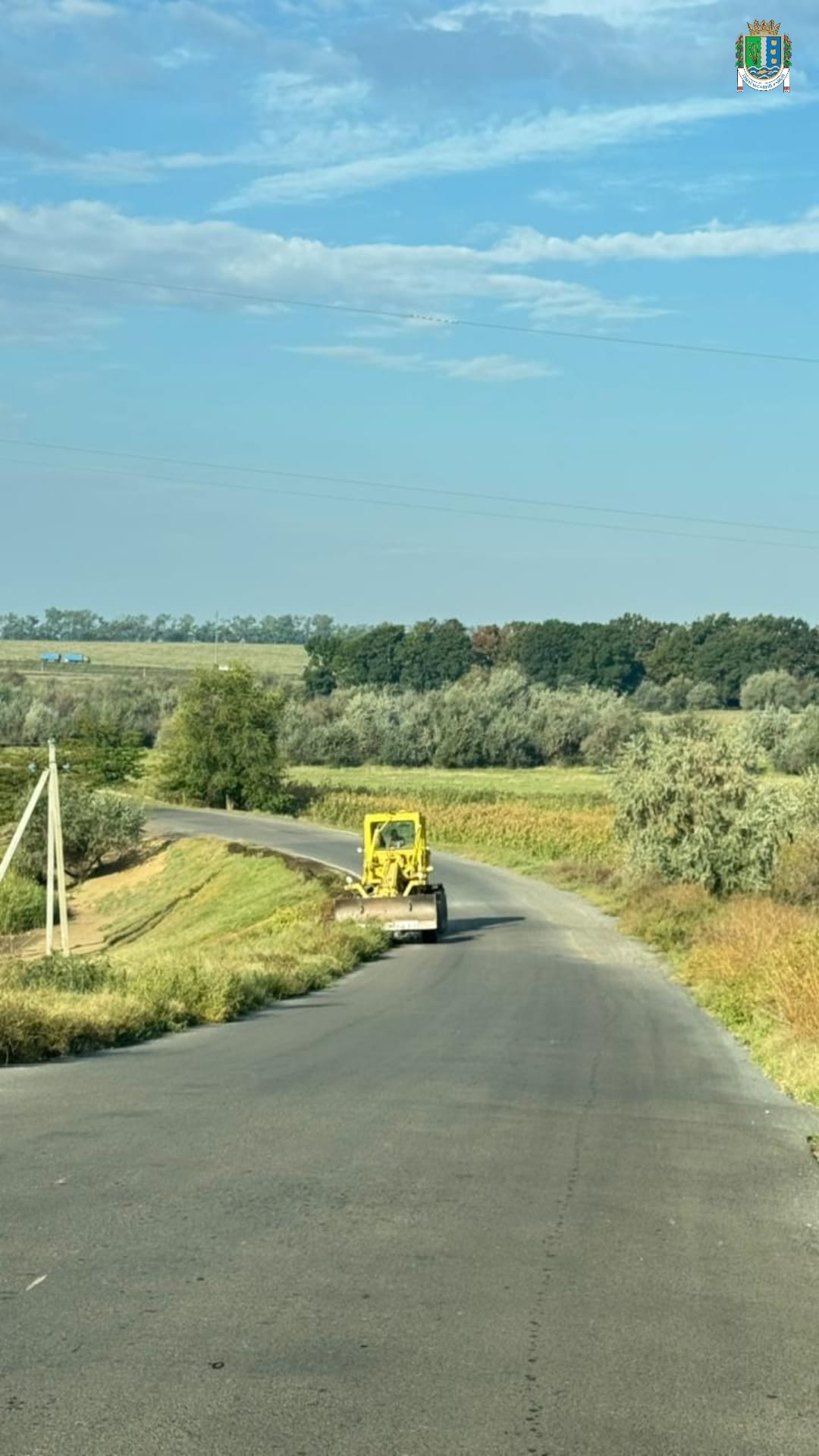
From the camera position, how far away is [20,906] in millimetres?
60625

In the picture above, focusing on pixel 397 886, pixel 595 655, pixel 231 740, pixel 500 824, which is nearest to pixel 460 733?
pixel 231 740

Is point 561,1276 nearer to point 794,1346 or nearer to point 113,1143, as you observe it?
point 794,1346

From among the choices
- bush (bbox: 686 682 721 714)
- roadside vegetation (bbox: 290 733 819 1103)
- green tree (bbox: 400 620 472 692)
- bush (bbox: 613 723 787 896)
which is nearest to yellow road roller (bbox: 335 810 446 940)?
roadside vegetation (bbox: 290 733 819 1103)

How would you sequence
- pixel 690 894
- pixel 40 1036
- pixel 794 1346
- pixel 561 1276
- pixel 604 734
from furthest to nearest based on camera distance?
pixel 604 734
pixel 690 894
pixel 40 1036
pixel 561 1276
pixel 794 1346

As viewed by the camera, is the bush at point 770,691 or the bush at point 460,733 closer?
the bush at point 460,733

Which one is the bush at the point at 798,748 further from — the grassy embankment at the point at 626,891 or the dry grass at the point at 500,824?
the dry grass at the point at 500,824

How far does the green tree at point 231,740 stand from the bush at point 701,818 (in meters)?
46.9

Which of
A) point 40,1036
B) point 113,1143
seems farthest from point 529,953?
point 113,1143

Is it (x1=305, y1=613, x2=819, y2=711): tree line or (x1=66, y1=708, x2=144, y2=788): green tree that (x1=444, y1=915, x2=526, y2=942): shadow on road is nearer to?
(x1=66, y1=708, x2=144, y2=788): green tree

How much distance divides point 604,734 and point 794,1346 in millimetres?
107712

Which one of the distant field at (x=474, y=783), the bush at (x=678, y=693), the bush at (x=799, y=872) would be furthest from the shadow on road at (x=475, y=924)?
Answer: the bush at (x=678, y=693)

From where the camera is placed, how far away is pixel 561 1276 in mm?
7910

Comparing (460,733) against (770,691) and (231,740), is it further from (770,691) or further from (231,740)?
(770,691)

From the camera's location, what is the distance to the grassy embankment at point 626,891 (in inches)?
787
